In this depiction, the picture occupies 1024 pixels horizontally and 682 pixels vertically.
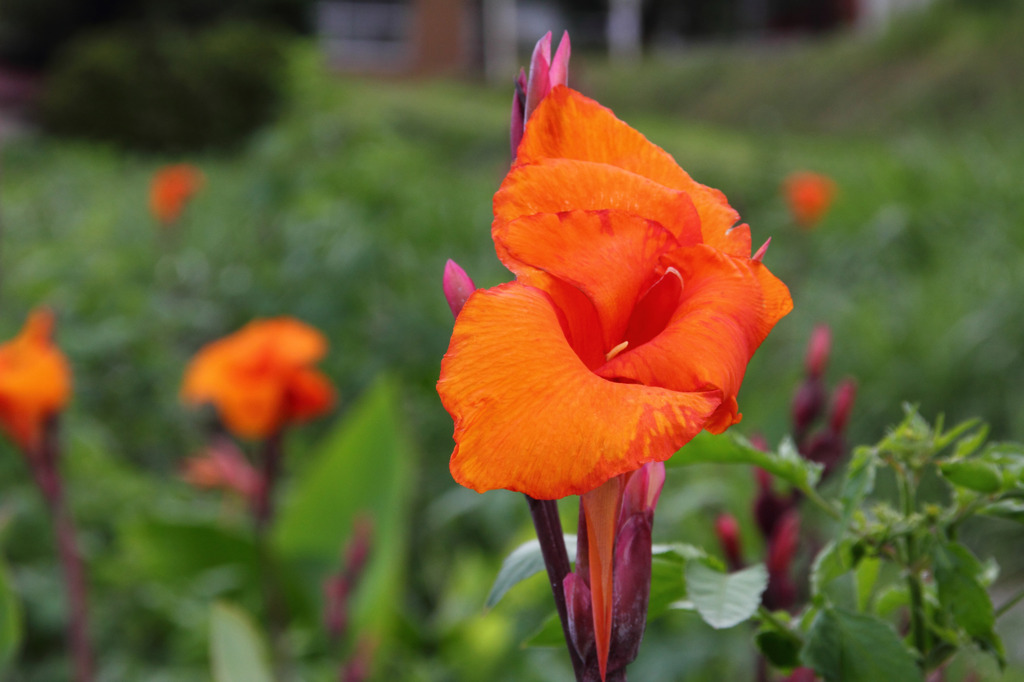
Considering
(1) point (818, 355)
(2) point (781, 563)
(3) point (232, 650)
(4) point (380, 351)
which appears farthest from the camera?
(4) point (380, 351)

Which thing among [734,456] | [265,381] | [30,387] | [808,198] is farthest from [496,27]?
[734,456]

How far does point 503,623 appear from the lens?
1.69 meters

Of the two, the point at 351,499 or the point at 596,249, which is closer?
the point at 596,249

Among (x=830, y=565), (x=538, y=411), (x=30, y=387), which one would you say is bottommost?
(x=30, y=387)

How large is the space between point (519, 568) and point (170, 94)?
39.5 ft

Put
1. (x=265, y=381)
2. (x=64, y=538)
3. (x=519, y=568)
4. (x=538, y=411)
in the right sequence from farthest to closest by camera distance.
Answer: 1. (x=265, y=381)
2. (x=64, y=538)
3. (x=519, y=568)
4. (x=538, y=411)

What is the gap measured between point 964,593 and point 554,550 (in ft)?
0.59

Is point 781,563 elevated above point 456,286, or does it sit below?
below

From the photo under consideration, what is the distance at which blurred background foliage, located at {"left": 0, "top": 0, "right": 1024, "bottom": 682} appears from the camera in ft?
5.55

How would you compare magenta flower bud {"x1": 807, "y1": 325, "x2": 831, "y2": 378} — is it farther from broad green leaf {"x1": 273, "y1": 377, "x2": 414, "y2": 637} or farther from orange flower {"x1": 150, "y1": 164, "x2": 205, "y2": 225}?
orange flower {"x1": 150, "y1": 164, "x2": 205, "y2": 225}

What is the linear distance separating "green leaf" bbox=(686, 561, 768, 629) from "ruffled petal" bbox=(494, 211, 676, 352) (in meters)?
0.12

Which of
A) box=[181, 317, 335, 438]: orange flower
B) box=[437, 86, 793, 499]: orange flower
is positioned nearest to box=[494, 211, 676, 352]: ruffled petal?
box=[437, 86, 793, 499]: orange flower

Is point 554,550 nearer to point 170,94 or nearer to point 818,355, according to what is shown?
point 818,355

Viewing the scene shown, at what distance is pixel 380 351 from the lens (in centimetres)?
276
